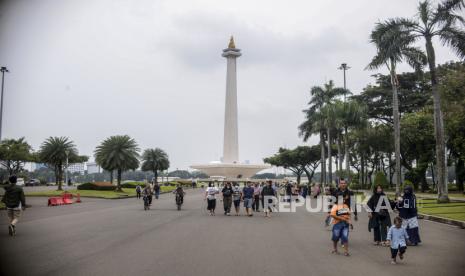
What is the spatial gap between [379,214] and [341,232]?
206 cm

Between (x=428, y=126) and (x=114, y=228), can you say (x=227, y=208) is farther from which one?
(x=428, y=126)

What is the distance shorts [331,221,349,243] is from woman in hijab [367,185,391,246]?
6.26 feet

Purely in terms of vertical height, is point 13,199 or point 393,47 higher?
point 393,47

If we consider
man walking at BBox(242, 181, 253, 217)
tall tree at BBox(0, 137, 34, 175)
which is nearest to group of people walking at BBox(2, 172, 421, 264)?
man walking at BBox(242, 181, 253, 217)

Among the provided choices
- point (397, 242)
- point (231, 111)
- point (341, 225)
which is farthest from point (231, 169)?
point (397, 242)

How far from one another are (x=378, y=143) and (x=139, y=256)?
167ft

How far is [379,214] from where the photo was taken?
Result: 1254cm

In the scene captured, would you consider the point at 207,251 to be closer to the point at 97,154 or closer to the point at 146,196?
the point at 146,196

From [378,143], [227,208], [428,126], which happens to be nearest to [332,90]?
[378,143]

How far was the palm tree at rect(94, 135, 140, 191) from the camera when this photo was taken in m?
56.5

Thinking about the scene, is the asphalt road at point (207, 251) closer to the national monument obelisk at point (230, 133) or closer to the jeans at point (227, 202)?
the jeans at point (227, 202)

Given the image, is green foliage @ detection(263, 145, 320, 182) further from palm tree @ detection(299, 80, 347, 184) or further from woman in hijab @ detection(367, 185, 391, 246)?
woman in hijab @ detection(367, 185, 391, 246)

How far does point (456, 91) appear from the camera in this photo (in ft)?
107

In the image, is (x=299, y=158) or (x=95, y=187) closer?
(x=95, y=187)
